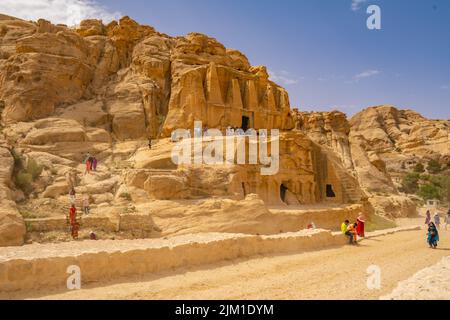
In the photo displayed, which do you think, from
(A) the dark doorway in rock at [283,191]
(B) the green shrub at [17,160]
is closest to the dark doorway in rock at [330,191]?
(A) the dark doorway in rock at [283,191]

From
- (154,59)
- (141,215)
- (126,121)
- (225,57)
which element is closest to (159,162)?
(141,215)

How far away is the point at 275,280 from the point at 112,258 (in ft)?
12.7

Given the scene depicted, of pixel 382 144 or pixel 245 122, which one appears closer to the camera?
pixel 245 122

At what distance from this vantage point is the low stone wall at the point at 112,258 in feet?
25.1

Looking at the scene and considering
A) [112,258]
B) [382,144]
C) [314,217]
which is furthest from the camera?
→ [382,144]

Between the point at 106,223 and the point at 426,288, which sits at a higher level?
the point at 106,223

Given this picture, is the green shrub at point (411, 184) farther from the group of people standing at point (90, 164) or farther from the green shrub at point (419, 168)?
the group of people standing at point (90, 164)

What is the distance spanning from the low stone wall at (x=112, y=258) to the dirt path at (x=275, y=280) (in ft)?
1.09

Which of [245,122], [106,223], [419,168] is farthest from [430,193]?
[106,223]

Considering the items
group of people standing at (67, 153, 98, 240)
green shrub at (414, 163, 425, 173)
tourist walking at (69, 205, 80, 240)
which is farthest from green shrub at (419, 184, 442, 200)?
tourist walking at (69, 205, 80, 240)

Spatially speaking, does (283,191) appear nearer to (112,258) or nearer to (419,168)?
(112,258)

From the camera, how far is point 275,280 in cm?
896
